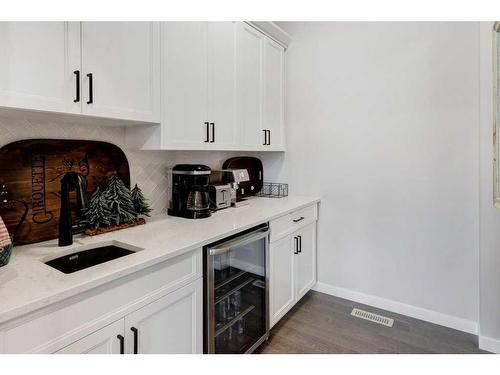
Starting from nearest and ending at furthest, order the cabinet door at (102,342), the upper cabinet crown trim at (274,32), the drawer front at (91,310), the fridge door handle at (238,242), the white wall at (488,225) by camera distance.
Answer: the drawer front at (91,310) < the cabinet door at (102,342) < the fridge door handle at (238,242) < the white wall at (488,225) < the upper cabinet crown trim at (274,32)

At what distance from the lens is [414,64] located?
2.16 meters

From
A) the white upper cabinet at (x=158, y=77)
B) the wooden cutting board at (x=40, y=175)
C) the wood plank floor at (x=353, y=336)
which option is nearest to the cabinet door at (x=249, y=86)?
the white upper cabinet at (x=158, y=77)

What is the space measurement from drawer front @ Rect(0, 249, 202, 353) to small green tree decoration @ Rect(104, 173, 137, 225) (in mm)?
516

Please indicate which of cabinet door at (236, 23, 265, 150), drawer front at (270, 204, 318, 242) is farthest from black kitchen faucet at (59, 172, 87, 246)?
cabinet door at (236, 23, 265, 150)

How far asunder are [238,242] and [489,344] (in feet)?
5.97

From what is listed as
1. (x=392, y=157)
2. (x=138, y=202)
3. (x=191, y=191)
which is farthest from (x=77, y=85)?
(x=392, y=157)

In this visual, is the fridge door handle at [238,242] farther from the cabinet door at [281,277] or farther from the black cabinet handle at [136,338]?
the black cabinet handle at [136,338]

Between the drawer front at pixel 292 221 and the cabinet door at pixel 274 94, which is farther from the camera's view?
the cabinet door at pixel 274 94

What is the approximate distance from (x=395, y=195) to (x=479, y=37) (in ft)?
3.93

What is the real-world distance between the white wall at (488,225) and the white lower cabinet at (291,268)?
3.93 ft

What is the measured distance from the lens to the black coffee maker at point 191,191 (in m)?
A: 1.83

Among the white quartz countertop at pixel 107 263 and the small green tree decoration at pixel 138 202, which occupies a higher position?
the small green tree decoration at pixel 138 202

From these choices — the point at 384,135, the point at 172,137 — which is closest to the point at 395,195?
the point at 384,135

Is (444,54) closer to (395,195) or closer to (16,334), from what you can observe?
(395,195)
